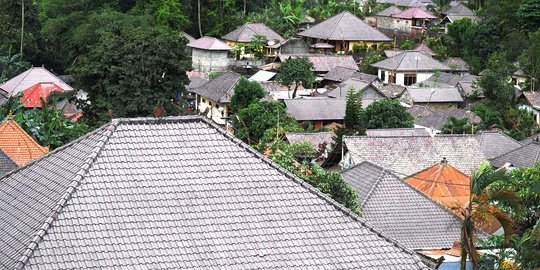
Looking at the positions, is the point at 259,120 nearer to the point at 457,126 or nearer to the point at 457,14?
the point at 457,126

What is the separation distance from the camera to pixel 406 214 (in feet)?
77.3

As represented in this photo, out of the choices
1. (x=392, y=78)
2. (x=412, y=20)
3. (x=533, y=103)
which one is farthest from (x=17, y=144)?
(x=412, y=20)

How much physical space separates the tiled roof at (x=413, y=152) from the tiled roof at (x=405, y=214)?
10.6 meters

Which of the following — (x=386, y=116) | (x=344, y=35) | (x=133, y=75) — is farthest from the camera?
(x=344, y=35)

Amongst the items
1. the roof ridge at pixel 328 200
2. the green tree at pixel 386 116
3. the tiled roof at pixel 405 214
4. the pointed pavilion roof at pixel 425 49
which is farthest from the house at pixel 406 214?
the pointed pavilion roof at pixel 425 49

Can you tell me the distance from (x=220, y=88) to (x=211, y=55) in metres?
11.1

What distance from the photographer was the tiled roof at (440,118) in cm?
4859

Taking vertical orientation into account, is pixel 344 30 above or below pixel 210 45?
above

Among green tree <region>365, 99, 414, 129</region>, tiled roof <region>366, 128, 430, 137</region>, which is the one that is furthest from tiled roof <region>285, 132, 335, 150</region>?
green tree <region>365, 99, 414, 129</region>

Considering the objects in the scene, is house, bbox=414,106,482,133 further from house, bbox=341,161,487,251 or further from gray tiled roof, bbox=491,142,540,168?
house, bbox=341,161,487,251

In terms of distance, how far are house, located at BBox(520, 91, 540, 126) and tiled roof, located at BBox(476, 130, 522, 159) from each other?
10.8 meters

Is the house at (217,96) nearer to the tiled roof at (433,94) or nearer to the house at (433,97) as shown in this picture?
the house at (433,97)

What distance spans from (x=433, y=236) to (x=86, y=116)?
2153 centimetres

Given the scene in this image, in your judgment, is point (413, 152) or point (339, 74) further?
point (339, 74)
